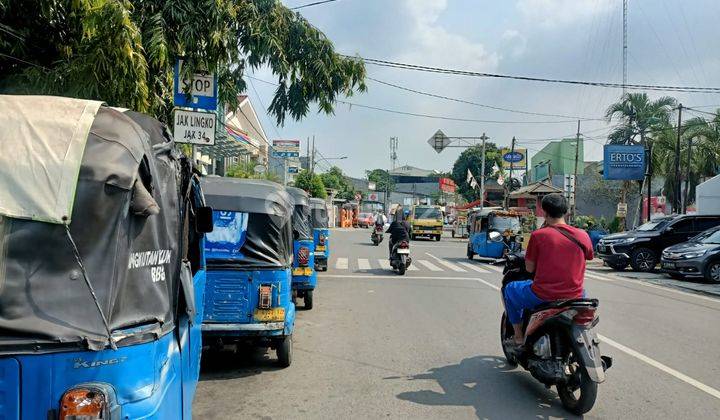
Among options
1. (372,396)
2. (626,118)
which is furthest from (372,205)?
(372,396)

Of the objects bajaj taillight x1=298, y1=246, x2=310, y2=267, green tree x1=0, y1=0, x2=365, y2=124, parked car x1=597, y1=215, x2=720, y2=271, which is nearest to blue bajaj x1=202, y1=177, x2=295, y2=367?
green tree x1=0, y1=0, x2=365, y2=124

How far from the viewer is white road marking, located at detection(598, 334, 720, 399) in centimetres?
599

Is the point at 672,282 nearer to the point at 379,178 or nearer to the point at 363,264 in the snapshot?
the point at 363,264

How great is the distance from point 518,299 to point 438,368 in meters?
1.36

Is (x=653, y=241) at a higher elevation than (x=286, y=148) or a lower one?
lower

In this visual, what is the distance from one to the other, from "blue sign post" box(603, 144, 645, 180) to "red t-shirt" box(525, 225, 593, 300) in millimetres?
27495

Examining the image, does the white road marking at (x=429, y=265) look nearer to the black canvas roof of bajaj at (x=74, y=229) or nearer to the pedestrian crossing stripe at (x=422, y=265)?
the pedestrian crossing stripe at (x=422, y=265)

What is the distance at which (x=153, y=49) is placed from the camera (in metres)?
6.66

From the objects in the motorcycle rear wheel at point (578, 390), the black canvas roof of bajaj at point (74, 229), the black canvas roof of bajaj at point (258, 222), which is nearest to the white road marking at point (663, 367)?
the motorcycle rear wheel at point (578, 390)

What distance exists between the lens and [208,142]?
817 centimetres

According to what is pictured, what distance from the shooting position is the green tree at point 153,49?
19.7ft

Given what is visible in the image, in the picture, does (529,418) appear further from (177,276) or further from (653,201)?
(653,201)

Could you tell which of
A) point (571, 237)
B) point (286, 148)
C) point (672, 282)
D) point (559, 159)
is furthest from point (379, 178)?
point (571, 237)

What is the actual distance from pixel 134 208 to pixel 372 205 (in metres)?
89.1
